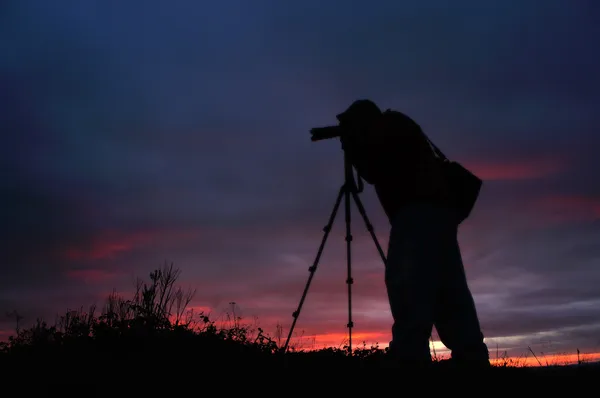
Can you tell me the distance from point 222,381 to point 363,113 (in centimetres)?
328

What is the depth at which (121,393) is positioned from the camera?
166 inches

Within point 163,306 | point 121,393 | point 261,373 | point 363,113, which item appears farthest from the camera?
point 163,306

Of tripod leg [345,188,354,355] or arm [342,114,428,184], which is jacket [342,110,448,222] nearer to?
arm [342,114,428,184]

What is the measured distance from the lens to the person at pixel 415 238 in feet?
17.1

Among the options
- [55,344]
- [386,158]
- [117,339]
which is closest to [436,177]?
[386,158]

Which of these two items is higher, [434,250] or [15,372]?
→ [434,250]

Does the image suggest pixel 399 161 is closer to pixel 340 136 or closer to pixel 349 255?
pixel 340 136

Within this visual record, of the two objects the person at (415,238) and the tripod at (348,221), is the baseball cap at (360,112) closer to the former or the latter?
the person at (415,238)

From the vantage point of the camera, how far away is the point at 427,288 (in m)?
5.25

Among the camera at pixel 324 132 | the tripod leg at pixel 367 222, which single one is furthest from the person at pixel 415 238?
the tripod leg at pixel 367 222

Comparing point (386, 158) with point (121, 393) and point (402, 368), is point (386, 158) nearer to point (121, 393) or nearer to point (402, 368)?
point (402, 368)

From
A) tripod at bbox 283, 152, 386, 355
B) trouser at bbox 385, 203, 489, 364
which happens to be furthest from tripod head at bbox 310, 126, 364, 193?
trouser at bbox 385, 203, 489, 364

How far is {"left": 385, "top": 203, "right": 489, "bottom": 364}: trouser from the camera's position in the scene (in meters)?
5.15

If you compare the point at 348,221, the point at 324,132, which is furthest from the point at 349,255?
the point at 324,132
